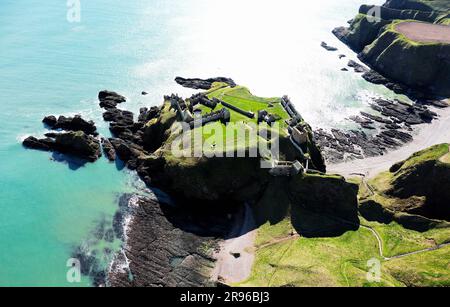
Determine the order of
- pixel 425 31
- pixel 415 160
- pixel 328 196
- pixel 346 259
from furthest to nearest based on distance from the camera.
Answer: pixel 425 31
pixel 415 160
pixel 328 196
pixel 346 259

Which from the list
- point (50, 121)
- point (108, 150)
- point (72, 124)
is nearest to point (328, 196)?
point (108, 150)

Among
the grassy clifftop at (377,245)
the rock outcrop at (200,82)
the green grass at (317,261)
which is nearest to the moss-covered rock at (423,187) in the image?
the grassy clifftop at (377,245)

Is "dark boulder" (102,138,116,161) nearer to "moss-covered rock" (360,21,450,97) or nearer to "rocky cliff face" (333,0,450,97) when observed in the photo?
"rocky cliff face" (333,0,450,97)

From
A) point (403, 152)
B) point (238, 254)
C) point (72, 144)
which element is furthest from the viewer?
point (403, 152)

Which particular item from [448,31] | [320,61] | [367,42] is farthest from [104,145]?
[448,31]

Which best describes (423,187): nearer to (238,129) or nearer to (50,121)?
(238,129)

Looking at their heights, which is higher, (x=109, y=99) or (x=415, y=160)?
(x=415, y=160)
